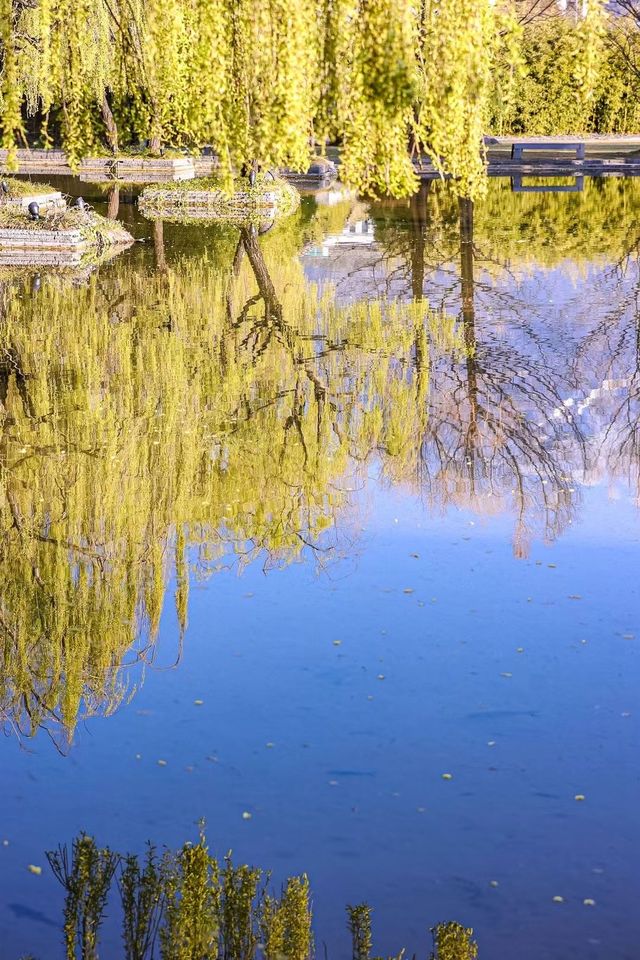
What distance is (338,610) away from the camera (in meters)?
10.3

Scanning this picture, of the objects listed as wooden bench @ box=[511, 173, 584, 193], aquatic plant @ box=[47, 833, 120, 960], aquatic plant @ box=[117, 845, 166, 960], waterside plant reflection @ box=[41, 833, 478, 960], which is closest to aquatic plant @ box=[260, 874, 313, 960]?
waterside plant reflection @ box=[41, 833, 478, 960]

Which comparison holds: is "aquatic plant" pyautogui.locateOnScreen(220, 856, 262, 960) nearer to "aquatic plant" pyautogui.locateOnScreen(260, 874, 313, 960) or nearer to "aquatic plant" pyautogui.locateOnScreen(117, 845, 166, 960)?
"aquatic plant" pyautogui.locateOnScreen(260, 874, 313, 960)

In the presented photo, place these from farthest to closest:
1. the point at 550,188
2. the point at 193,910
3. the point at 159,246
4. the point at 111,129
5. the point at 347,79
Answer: the point at 111,129
the point at 550,188
the point at 159,246
the point at 347,79
the point at 193,910

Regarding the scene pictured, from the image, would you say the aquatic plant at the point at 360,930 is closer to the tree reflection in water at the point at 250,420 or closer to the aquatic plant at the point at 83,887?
the aquatic plant at the point at 83,887

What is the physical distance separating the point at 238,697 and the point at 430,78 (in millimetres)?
4153

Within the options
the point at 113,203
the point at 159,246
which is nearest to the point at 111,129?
the point at 113,203

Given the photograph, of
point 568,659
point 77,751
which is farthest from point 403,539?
point 77,751

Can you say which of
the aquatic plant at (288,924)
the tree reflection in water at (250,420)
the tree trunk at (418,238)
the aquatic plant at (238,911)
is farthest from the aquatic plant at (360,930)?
the tree trunk at (418,238)

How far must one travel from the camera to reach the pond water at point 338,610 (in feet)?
23.6

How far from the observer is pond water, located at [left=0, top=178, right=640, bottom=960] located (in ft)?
23.6

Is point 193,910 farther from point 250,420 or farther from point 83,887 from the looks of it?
point 250,420

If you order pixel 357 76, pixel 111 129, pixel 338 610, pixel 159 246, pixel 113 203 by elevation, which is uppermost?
pixel 111 129

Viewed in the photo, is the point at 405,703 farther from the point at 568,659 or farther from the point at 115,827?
the point at 115,827

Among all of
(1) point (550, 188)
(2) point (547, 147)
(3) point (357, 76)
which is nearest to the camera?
(3) point (357, 76)
